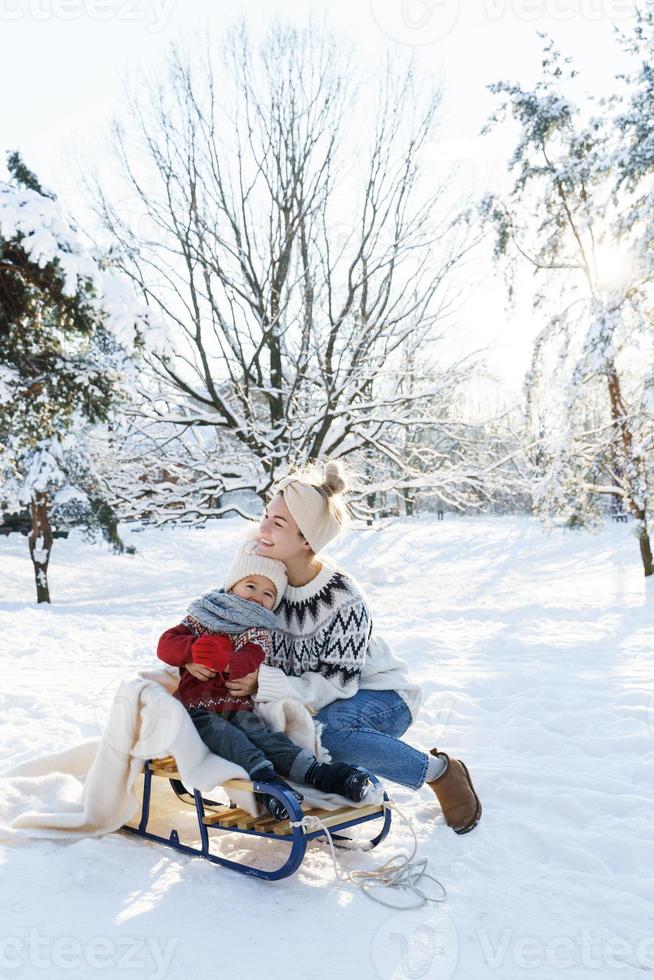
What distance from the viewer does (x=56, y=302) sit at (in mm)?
7754

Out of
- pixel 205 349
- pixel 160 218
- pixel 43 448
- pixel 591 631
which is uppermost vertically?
pixel 160 218

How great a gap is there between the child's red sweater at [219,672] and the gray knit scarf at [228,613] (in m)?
0.03

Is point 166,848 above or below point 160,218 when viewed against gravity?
below

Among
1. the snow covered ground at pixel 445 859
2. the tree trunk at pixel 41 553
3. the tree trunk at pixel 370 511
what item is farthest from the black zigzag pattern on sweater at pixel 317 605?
the tree trunk at pixel 41 553

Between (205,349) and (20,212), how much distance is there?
19.6 ft

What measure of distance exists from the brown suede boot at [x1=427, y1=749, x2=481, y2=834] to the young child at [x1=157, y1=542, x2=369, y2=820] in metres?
0.59

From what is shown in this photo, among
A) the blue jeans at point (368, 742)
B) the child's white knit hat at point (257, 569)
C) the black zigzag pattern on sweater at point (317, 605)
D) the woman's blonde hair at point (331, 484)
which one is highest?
the woman's blonde hair at point (331, 484)

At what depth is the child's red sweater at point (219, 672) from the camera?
9.14 feet

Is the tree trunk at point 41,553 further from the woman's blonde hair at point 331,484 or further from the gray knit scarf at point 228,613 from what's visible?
the gray knit scarf at point 228,613

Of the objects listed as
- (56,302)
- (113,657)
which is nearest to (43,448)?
(56,302)

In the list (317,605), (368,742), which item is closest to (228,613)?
(317,605)

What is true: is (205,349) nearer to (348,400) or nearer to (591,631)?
(348,400)

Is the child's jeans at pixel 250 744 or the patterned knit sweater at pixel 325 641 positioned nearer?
the child's jeans at pixel 250 744

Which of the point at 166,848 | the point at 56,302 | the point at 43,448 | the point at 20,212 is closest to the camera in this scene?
the point at 166,848
